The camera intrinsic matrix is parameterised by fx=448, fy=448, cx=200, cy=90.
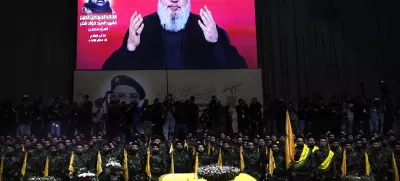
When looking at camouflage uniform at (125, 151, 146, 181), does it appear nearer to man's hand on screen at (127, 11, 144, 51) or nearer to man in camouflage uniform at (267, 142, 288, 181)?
man in camouflage uniform at (267, 142, 288, 181)

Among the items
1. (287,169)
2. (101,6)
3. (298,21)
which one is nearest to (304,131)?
(287,169)

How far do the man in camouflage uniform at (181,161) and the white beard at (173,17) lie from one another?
8.66 m

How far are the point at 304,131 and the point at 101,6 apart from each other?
31.1 feet

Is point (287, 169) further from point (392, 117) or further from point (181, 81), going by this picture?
point (181, 81)

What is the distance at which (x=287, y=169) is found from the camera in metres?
9.50

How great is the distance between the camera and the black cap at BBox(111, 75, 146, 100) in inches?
666

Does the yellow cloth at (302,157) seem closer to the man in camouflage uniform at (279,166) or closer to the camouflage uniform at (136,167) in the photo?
the man in camouflage uniform at (279,166)

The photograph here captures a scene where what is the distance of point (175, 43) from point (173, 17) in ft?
3.51

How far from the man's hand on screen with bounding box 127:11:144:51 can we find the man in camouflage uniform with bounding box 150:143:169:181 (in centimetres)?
862

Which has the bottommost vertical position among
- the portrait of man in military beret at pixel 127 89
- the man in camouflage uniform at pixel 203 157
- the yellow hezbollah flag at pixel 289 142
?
the man in camouflage uniform at pixel 203 157

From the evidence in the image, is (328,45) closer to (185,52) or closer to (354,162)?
(185,52)

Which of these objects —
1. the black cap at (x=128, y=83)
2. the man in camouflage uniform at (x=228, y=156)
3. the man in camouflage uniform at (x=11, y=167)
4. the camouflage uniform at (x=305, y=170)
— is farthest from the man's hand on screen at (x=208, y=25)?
the man in camouflage uniform at (x=11, y=167)

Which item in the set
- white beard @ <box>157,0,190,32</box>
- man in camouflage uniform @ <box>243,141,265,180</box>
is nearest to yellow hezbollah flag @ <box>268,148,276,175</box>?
man in camouflage uniform @ <box>243,141,265,180</box>

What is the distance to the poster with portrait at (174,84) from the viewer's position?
1686 centimetres
